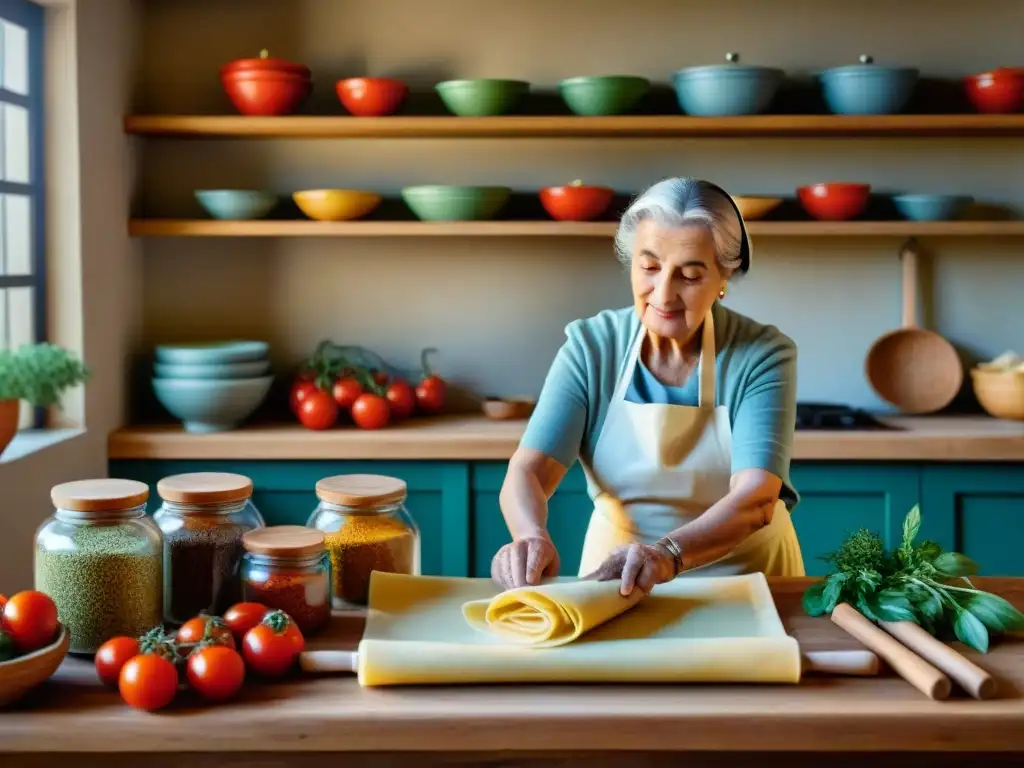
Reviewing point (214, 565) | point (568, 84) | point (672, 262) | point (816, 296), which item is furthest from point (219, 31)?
point (214, 565)

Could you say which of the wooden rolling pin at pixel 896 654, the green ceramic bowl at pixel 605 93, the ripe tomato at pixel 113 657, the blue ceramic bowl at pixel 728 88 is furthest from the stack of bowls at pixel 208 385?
the wooden rolling pin at pixel 896 654

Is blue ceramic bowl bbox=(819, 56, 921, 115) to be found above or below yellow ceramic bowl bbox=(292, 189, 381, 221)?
above

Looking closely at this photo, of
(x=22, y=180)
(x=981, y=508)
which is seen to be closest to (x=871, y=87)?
(x=981, y=508)

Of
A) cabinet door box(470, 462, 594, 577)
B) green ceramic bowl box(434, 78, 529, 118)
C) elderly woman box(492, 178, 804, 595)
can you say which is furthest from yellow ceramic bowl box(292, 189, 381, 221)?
elderly woman box(492, 178, 804, 595)

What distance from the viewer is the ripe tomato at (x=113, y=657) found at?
1.37 m

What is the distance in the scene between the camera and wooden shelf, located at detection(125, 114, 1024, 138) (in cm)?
344

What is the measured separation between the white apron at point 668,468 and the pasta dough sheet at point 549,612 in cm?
60

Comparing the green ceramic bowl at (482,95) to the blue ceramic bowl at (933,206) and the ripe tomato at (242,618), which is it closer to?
the blue ceramic bowl at (933,206)

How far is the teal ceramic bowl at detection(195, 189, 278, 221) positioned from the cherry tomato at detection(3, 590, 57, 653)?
231cm

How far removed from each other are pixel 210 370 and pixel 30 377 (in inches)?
37.5

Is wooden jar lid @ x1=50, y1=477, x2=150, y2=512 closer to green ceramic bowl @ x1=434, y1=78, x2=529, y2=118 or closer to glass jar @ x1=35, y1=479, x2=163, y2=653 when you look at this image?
glass jar @ x1=35, y1=479, x2=163, y2=653

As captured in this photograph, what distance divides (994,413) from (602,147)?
4.69 ft

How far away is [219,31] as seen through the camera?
373cm

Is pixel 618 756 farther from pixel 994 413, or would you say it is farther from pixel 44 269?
pixel 994 413
